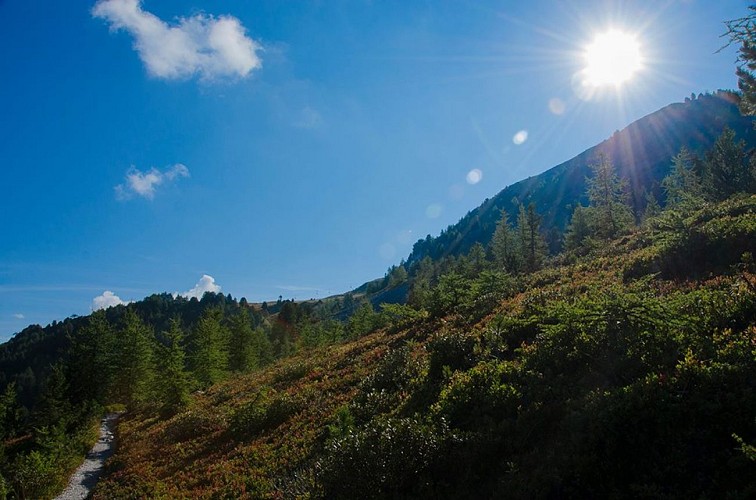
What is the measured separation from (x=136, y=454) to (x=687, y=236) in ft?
97.0

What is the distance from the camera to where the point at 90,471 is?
857 inches

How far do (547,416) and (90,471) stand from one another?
2509 centimetres

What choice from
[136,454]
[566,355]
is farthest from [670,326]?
[136,454]

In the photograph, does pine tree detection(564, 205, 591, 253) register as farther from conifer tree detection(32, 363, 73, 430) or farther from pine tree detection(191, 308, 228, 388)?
conifer tree detection(32, 363, 73, 430)

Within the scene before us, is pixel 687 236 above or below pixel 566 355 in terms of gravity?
above

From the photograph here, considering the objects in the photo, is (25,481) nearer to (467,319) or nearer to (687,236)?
(467,319)

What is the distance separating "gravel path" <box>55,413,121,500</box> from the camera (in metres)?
18.4

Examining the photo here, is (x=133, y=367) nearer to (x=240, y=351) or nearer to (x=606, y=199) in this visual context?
(x=240, y=351)

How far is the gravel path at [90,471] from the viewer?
1841 cm

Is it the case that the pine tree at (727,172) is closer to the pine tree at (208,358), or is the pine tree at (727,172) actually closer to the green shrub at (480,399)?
the green shrub at (480,399)

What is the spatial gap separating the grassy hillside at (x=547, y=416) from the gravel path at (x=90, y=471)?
94.8 inches

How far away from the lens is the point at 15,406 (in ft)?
164

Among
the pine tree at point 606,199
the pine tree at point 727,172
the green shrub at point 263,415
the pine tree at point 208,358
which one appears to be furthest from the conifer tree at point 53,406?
the pine tree at point 727,172

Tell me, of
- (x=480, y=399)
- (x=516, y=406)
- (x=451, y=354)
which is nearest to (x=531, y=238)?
(x=451, y=354)
